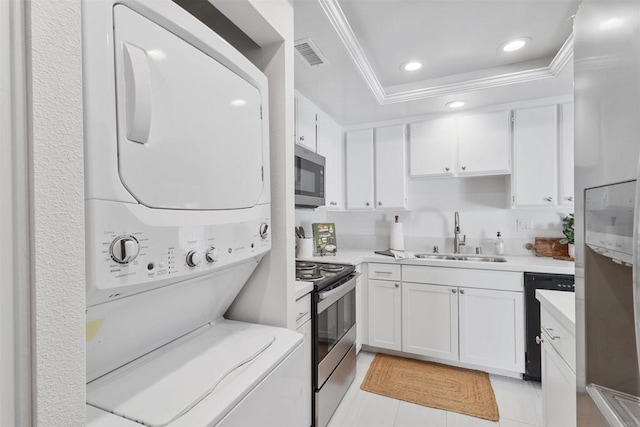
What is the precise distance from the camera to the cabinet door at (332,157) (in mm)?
2705

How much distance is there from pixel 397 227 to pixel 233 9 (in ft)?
8.16

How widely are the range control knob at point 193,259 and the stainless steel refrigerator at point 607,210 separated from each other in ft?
3.07

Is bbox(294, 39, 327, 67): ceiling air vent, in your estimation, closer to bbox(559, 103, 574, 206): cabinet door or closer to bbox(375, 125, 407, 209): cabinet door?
bbox(375, 125, 407, 209): cabinet door

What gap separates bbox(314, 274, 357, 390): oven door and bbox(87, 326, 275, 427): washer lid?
27.2 inches

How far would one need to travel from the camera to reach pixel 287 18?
49.9 inches

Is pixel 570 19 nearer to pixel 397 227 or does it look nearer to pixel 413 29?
pixel 413 29

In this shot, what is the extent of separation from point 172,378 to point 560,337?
1.38 metres

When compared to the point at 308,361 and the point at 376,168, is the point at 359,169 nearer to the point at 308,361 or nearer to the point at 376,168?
the point at 376,168

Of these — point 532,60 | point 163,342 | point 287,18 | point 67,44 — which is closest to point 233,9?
point 287,18

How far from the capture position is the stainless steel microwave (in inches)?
73.2

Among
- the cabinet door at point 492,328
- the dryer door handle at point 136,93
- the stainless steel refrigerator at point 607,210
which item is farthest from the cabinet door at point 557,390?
the dryer door handle at point 136,93

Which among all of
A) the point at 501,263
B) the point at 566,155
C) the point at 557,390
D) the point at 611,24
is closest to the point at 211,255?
the point at 611,24

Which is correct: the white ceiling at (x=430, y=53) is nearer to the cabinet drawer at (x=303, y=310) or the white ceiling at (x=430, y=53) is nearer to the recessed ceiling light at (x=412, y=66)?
the recessed ceiling light at (x=412, y=66)

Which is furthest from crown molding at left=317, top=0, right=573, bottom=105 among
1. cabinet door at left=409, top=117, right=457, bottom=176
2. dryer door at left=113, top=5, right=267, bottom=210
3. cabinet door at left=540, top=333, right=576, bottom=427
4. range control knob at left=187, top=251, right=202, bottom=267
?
cabinet door at left=540, top=333, right=576, bottom=427
